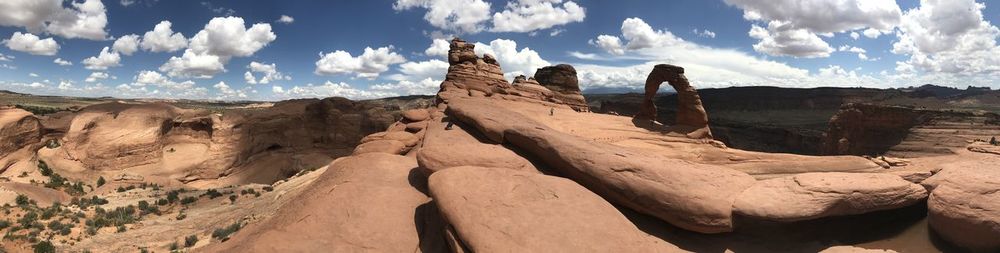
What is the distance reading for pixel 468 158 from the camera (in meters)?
9.84

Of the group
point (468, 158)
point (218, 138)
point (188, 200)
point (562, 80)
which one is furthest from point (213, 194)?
point (562, 80)

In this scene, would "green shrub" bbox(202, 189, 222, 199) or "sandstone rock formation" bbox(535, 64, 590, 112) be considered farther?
"sandstone rock formation" bbox(535, 64, 590, 112)

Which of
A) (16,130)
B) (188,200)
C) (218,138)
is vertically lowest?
(188,200)

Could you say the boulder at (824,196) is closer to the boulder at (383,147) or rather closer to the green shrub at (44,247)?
the boulder at (383,147)

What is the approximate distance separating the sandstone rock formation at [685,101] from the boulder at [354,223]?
648 inches

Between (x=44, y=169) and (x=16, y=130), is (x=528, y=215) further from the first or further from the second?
(x=16, y=130)

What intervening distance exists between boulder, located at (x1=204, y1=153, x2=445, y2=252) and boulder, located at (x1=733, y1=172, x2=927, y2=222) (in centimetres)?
582

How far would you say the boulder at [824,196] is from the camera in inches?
323

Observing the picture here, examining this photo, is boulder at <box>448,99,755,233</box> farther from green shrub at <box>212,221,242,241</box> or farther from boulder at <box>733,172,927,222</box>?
green shrub at <box>212,221,242,241</box>

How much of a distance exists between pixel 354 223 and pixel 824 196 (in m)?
8.60

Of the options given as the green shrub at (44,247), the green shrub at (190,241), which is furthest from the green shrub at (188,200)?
the green shrub at (190,241)

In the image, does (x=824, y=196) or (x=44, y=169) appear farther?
(x=44, y=169)

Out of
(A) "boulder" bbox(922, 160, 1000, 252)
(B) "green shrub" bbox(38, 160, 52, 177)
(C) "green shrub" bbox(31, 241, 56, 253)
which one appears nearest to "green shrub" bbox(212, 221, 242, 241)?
(C) "green shrub" bbox(31, 241, 56, 253)

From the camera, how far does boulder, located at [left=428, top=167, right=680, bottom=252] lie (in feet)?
21.9
